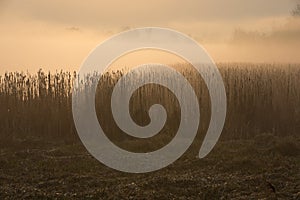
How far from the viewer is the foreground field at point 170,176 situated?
17.4 feet

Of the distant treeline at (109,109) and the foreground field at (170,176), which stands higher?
the distant treeline at (109,109)

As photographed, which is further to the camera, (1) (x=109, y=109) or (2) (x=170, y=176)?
(1) (x=109, y=109)

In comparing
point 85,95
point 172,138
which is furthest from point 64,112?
point 172,138

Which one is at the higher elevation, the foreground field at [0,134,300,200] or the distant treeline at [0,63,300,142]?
the distant treeline at [0,63,300,142]

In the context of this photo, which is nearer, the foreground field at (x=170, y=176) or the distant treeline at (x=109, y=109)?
the foreground field at (x=170, y=176)

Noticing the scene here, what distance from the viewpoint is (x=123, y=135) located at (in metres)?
8.42

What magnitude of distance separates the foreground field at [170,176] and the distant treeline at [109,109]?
1.09 meters

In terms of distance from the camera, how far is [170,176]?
591 cm

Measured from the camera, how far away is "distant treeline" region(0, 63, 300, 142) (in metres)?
8.61

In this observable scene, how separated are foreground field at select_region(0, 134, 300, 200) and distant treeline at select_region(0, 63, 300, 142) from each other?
109 cm

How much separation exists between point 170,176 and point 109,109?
3000mm

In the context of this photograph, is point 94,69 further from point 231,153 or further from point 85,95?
point 231,153

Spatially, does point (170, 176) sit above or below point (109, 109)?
below

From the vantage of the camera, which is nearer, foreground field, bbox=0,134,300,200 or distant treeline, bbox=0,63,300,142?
foreground field, bbox=0,134,300,200
